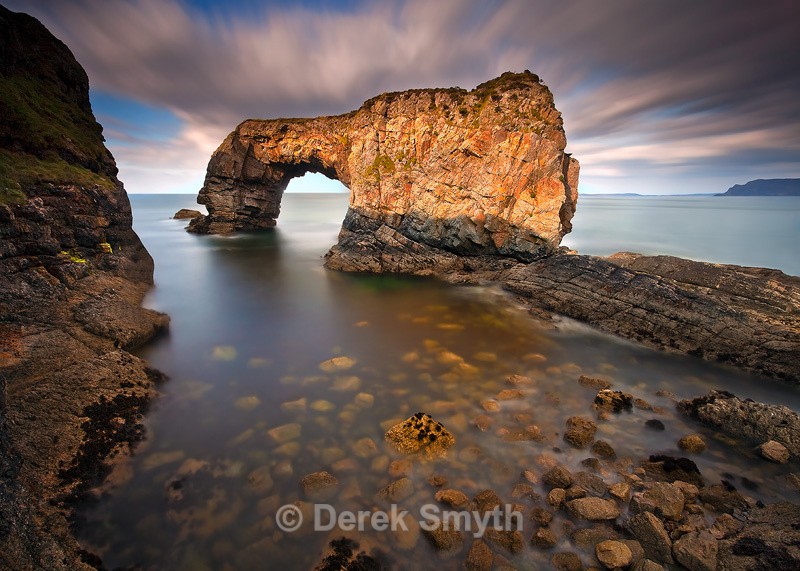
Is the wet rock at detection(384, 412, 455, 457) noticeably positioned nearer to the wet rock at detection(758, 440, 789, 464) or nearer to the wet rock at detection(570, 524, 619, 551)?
the wet rock at detection(570, 524, 619, 551)

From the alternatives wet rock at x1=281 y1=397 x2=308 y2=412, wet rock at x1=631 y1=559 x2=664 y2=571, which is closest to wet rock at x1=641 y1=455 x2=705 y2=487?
wet rock at x1=631 y1=559 x2=664 y2=571

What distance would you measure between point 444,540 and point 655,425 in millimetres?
7414

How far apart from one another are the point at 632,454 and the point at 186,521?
34.1 feet

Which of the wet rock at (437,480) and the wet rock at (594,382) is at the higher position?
the wet rock at (594,382)

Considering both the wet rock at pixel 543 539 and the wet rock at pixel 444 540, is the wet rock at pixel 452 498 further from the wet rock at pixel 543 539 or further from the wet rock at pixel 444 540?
the wet rock at pixel 543 539

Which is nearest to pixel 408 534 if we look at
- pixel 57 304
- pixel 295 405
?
pixel 295 405

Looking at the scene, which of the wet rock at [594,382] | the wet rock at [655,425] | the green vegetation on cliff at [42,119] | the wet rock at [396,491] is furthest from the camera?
the green vegetation on cliff at [42,119]

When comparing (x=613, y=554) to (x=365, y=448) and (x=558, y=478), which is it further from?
(x=365, y=448)

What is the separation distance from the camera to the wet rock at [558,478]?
24.6 feet

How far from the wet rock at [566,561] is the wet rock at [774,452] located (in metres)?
6.47

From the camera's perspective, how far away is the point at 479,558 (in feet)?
19.6

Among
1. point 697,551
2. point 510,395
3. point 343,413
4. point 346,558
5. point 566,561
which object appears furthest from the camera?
point 510,395

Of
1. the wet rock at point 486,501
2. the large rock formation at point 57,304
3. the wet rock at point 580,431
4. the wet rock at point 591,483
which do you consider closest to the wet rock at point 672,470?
the wet rock at point 580,431

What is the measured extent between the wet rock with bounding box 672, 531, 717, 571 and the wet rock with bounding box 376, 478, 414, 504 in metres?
4.90
